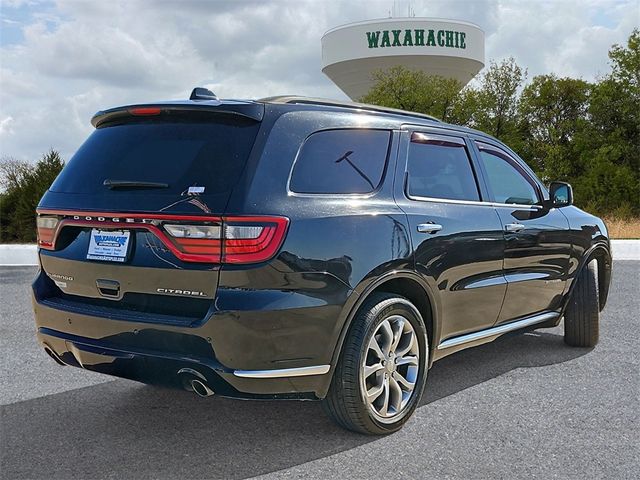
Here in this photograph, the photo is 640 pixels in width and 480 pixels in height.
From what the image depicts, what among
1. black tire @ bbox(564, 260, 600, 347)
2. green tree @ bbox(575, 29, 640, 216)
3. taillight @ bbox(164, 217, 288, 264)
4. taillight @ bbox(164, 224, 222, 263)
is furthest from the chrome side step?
green tree @ bbox(575, 29, 640, 216)

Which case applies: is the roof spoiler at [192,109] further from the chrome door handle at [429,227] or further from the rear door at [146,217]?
the chrome door handle at [429,227]

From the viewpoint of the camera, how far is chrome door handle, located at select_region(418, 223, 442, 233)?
416 centimetres

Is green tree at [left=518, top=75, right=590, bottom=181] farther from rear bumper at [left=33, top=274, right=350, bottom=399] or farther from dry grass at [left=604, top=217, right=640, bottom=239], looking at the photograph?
rear bumper at [left=33, top=274, right=350, bottom=399]

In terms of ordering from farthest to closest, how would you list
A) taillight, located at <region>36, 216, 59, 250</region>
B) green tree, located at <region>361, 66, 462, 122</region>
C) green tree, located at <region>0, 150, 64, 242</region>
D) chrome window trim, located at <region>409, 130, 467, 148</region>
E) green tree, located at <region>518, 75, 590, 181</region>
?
green tree, located at <region>361, 66, 462, 122</region> < green tree, located at <region>518, 75, 590, 181</region> < green tree, located at <region>0, 150, 64, 242</region> < chrome window trim, located at <region>409, 130, 467, 148</region> < taillight, located at <region>36, 216, 59, 250</region>

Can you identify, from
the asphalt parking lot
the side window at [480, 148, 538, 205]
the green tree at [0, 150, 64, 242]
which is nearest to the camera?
the asphalt parking lot

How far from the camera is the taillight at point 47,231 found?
157 inches

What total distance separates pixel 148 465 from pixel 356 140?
6.71 ft

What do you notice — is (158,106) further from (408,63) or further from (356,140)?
(408,63)

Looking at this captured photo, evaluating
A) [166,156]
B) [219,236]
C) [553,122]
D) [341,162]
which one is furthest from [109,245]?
[553,122]

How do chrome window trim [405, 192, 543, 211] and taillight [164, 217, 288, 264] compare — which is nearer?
taillight [164, 217, 288, 264]

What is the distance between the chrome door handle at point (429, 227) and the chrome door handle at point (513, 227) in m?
0.95

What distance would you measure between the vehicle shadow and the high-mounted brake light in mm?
1756

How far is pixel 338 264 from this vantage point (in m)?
3.59

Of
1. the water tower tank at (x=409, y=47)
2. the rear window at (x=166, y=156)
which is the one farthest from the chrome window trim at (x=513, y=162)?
the water tower tank at (x=409, y=47)
